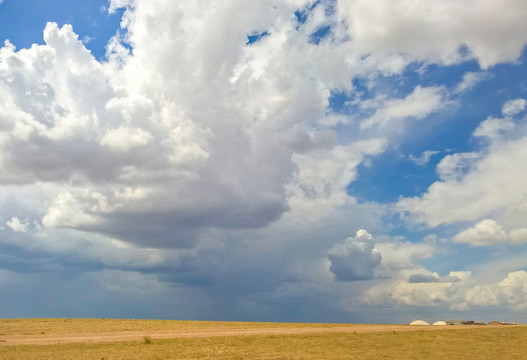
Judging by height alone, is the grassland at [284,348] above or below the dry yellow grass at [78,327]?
below

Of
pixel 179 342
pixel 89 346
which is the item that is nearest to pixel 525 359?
pixel 179 342

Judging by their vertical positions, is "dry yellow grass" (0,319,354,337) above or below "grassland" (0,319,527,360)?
above

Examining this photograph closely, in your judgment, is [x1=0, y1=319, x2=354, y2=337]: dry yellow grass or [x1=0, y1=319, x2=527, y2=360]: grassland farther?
[x1=0, y1=319, x2=354, y2=337]: dry yellow grass

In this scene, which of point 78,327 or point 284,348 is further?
point 78,327

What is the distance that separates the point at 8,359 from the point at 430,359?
41388mm

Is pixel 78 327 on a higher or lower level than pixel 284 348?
higher

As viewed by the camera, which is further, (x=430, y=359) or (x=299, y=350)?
(x=299, y=350)

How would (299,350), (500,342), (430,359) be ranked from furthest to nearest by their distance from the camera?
(500,342) < (299,350) < (430,359)

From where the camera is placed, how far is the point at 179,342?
2025 inches

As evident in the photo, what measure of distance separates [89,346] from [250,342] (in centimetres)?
1906

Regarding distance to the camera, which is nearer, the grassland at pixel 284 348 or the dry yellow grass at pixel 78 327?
the grassland at pixel 284 348

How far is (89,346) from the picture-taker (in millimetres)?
46781

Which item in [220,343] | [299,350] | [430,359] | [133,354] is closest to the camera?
[133,354]

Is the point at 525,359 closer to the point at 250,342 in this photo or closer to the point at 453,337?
the point at 453,337
